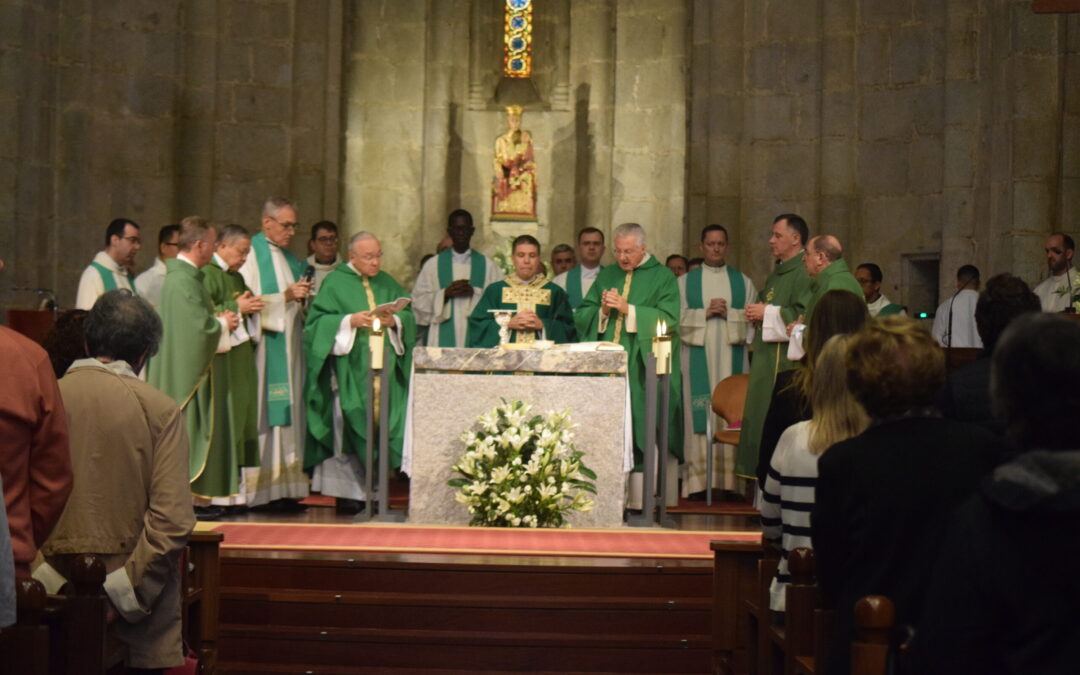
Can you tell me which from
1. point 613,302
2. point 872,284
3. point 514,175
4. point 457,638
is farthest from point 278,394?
point 514,175

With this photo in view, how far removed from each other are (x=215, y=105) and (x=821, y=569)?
10347 millimetres

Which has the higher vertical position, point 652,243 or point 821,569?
point 652,243

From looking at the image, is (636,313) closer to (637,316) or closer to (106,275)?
(637,316)

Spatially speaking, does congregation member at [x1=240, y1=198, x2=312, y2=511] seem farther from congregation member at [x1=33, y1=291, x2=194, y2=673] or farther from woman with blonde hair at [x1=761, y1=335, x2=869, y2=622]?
woman with blonde hair at [x1=761, y1=335, x2=869, y2=622]

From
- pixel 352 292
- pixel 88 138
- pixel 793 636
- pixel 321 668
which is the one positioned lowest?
pixel 321 668

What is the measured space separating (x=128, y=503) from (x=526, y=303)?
5.38m

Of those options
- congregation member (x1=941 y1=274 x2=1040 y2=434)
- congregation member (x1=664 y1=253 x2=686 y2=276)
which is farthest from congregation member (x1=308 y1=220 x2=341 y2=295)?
congregation member (x1=941 y1=274 x2=1040 y2=434)

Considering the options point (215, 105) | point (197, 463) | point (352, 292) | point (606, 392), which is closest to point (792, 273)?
point (606, 392)

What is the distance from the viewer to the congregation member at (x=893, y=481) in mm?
3305

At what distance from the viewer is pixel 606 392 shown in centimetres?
880

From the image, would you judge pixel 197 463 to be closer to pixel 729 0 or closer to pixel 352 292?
pixel 352 292

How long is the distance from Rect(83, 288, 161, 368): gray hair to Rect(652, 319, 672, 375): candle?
472 cm

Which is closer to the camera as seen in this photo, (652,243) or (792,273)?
(792,273)

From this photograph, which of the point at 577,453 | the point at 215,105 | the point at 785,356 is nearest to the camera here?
the point at 577,453
